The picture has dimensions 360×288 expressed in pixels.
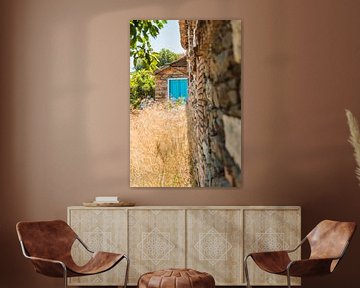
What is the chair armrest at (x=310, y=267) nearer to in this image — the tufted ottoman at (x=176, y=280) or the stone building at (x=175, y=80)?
the tufted ottoman at (x=176, y=280)

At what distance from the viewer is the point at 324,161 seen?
6727 millimetres

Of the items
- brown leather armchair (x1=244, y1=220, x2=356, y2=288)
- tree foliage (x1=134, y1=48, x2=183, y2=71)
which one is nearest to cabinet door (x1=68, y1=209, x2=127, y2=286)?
brown leather armchair (x1=244, y1=220, x2=356, y2=288)

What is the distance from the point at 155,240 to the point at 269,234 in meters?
1.02

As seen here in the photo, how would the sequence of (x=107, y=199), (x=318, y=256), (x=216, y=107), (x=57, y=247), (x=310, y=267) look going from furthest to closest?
(x=216, y=107) < (x=107, y=199) < (x=57, y=247) < (x=318, y=256) < (x=310, y=267)

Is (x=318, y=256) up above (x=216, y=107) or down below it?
below

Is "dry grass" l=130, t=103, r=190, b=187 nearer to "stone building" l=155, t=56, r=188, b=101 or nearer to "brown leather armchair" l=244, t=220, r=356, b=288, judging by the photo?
"stone building" l=155, t=56, r=188, b=101

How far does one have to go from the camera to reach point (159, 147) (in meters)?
6.76

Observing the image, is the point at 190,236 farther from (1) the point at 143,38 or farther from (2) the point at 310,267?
(1) the point at 143,38

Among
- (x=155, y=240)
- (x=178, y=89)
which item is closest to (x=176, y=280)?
(x=155, y=240)

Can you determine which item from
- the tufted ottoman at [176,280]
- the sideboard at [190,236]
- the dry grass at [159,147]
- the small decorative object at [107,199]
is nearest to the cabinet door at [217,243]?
the sideboard at [190,236]

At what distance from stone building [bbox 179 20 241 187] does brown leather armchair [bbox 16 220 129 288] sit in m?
1.27

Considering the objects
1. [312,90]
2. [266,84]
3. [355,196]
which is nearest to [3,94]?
[266,84]

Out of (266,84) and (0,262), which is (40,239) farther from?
(266,84)

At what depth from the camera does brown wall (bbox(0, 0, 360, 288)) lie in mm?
6719
